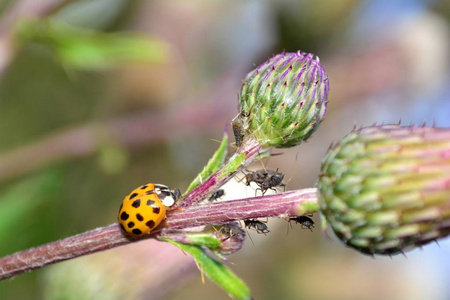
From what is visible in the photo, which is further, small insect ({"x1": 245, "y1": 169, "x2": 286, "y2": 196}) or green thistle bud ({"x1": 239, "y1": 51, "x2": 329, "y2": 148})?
small insect ({"x1": 245, "y1": 169, "x2": 286, "y2": 196})

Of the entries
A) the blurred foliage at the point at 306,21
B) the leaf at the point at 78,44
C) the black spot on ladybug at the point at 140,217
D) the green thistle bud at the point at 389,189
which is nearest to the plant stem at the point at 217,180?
the black spot on ladybug at the point at 140,217

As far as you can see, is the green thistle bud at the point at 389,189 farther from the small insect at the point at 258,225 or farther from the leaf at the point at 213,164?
the leaf at the point at 213,164

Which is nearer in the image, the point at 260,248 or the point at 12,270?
the point at 12,270

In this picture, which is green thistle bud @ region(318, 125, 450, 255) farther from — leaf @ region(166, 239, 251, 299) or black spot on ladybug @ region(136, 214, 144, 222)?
black spot on ladybug @ region(136, 214, 144, 222)

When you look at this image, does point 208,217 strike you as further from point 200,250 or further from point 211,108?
point 211,108

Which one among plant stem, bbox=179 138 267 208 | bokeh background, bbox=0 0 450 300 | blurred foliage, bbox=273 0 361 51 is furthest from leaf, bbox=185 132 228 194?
blurred foliage, bbox=273 0 361 51

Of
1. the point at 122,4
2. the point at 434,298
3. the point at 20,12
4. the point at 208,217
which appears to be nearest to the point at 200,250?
the point at 208,217
